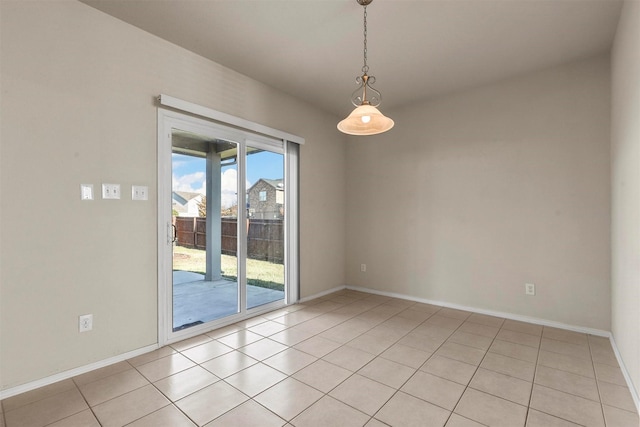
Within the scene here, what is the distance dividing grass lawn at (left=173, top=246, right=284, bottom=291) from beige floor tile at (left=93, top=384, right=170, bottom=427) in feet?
3.68

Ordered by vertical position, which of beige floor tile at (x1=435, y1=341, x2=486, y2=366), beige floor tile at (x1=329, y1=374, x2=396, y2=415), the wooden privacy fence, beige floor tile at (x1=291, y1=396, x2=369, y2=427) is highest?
the wooden privacy fence

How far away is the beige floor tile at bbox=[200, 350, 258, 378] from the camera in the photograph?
2307 mm

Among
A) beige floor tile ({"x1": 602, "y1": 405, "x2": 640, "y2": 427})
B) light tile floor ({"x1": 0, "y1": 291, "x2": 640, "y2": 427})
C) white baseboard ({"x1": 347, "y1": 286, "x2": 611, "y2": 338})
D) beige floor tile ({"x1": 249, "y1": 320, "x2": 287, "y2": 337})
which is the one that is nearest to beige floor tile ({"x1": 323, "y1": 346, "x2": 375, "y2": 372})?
light tile floor ({"x1": 0, "y1": 291, "x2": 640, "y2": 427})

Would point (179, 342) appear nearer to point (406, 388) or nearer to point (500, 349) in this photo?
point (406, 388)

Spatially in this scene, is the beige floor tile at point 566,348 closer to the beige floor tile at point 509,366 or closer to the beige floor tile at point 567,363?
the beige floor tile at point 567,363

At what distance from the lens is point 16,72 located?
2023 mm

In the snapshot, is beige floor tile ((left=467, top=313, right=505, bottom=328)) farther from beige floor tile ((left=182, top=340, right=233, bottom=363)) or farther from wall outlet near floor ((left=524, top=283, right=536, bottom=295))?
beige floor tile ((left=182, top=340, right=233, bottom=363))

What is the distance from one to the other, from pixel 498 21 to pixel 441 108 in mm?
1528

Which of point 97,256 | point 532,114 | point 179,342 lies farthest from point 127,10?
point 532,114

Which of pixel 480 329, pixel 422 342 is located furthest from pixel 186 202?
pixel 480 329

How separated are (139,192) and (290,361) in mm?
1904

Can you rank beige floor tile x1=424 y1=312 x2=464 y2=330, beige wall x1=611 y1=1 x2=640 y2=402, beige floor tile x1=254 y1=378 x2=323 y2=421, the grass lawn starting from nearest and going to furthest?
1. beige floor tile x1=254 y1=378 x2=323 y2=421
2. beige wall x1=611 y1=1 x2=640 y2=402
3. the grass lawn
4. beige floor tile x1=424 y1=312 x2=464 y2=330

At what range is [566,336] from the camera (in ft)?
9.85

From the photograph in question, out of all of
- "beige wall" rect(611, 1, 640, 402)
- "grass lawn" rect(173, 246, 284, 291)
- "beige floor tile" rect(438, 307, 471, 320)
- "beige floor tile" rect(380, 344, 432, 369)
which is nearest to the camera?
"beige wall" rect(611, 1, 640, 402)
